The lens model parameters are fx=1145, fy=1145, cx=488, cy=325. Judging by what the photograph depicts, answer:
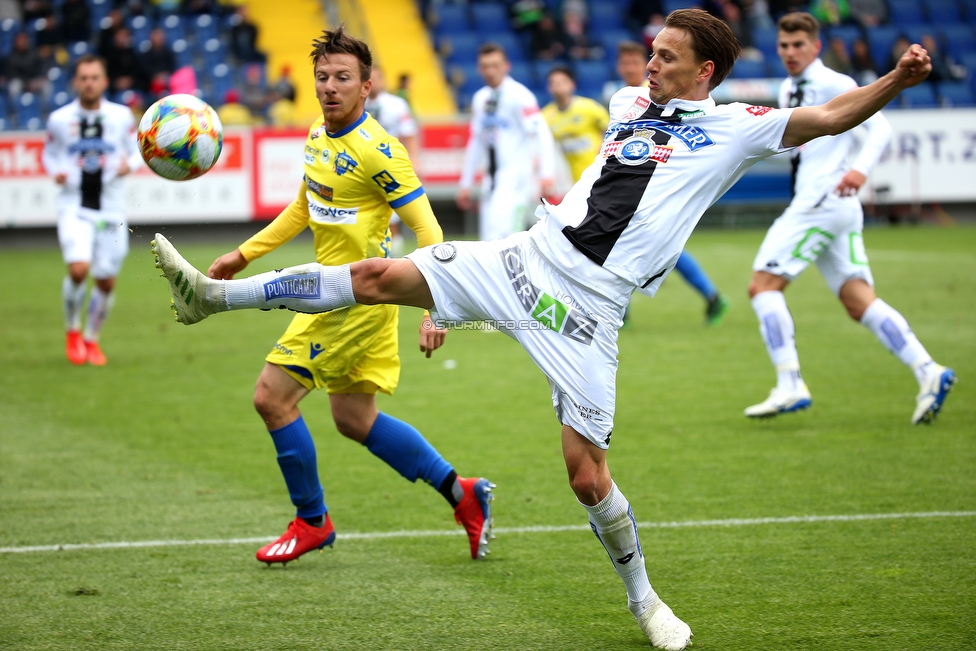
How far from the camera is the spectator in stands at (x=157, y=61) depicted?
22.5 meters

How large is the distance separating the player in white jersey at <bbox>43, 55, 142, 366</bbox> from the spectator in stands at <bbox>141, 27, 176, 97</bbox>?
1209cm

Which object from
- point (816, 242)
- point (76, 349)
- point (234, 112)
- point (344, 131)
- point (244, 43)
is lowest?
point (234, 112)

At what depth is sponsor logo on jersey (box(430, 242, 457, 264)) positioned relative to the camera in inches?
162

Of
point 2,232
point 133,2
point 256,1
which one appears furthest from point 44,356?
point 256,1

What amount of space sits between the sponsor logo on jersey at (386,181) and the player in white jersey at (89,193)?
6.32 metres

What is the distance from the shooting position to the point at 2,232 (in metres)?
21.6

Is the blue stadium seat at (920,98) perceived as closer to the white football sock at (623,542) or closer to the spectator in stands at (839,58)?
the spectator in stands at (839,58)

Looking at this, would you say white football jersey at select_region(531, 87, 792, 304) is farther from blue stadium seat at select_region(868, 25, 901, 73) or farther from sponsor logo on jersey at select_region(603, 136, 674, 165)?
blue stadium seat at select_region(868, 25, 901, 73)

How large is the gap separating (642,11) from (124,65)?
39.0 feet

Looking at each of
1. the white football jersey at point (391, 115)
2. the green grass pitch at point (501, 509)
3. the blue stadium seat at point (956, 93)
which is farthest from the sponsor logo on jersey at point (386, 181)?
the blue stadium seat at point (956, 93)

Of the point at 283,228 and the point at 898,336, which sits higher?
the point at 283,228

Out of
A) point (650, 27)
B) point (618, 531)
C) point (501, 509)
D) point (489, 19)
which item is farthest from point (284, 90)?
point (618, 531)

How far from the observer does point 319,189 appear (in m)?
5.06

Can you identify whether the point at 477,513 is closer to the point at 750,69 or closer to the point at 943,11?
the point at 750,69
